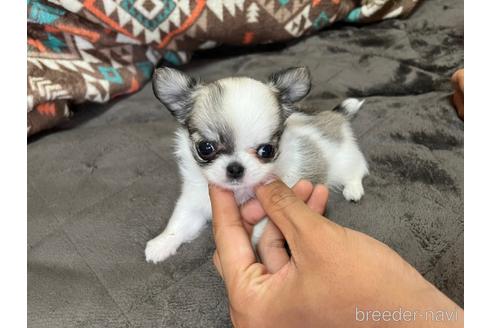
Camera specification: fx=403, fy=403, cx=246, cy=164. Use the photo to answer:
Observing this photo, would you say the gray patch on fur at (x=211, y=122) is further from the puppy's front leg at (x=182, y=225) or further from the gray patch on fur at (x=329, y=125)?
the gray patch on fur at (x=329, y=125)

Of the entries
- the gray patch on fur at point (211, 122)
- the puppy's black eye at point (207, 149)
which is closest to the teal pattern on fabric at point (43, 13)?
the gray patch on fur at point (211, 122)

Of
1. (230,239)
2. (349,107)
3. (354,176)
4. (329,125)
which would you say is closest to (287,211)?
(230,239)

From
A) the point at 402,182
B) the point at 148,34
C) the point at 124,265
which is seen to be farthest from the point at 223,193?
the point at 148,34

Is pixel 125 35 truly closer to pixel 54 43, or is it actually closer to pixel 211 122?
pixel 54 43

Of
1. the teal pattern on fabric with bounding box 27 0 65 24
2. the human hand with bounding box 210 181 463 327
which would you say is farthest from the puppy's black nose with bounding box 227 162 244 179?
the teal pattern on fabric with bounding box 27 0 65 24

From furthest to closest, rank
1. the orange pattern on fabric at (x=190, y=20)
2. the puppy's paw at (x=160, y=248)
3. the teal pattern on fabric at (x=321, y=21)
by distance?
the teal pattern on fabric at (x=321, y=21) → the orange pattern on fabric at (x=190, y=20) → the puppy's paw at (x=160, y=248)

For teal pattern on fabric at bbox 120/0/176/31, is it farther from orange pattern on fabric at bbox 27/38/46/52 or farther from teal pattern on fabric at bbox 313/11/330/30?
teal pattern on fabric at bbox 313/11/330/30
